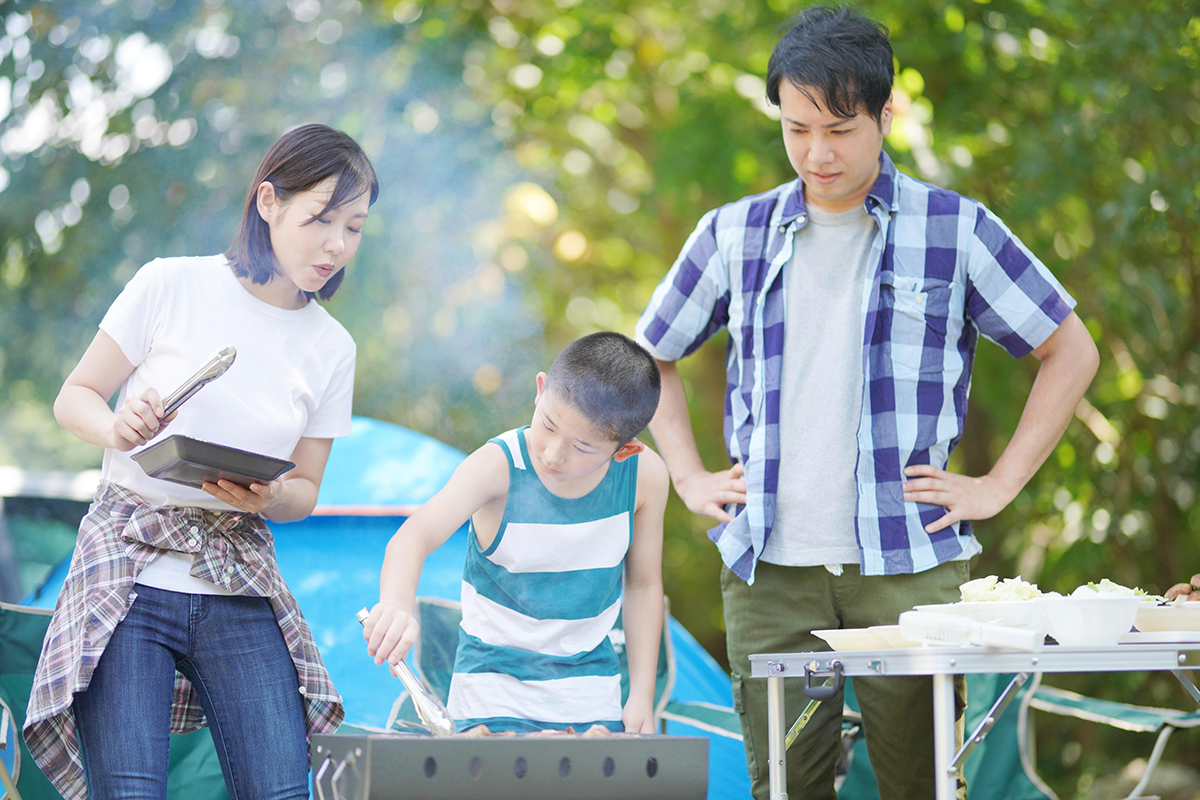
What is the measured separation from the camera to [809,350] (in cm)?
202

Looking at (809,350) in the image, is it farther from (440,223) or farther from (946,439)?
(440,223)

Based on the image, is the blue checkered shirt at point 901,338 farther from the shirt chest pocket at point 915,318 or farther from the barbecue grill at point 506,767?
the barbecue grill at point 506,767

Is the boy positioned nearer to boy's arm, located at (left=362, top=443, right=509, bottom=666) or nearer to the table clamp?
boy's arm, located at (left=362, top=443, right=509, bottom=666)

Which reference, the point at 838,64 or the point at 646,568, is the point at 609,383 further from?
the point at 838,64

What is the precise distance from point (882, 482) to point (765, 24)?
2693mm

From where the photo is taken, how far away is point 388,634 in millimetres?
1461

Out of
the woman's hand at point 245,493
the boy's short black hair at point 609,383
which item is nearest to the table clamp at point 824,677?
the boy's short black hair at point 609,383

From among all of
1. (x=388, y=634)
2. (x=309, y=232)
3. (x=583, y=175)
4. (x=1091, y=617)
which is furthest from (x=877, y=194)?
(x=583, y=175)

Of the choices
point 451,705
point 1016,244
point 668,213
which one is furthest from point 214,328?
point 668,213

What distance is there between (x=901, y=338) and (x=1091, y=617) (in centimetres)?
67

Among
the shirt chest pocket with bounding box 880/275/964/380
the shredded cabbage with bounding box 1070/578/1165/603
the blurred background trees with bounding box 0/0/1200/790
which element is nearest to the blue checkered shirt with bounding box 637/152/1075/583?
the shirt chest pocket with bounding box 880/275/964/380

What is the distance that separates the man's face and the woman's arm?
1123 millimetres

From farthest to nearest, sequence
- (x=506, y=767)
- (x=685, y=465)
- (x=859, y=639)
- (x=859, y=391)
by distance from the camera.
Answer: (x=685, y=465)
(x=859, y=391)
(x=859, y=639)
(x=506, y=767)

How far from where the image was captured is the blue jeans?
5.00ft
